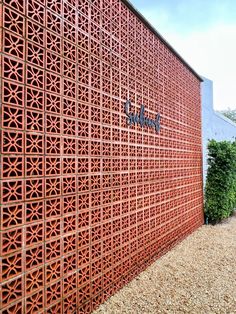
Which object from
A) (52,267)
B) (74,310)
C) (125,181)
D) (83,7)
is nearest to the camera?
(52,267)

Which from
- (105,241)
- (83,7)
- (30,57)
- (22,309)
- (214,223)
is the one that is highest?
(83,7)

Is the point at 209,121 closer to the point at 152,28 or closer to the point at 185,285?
the point at 152,28

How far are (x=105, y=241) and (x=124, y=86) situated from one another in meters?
2.13

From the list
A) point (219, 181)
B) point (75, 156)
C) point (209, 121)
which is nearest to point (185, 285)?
point (75, 156)

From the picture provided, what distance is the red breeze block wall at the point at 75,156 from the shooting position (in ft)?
6.94

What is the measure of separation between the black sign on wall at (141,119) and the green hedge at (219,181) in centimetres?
334

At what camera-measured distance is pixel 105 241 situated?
321 centimetres

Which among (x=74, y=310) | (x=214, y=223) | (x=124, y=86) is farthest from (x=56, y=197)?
(x=214, y=223)

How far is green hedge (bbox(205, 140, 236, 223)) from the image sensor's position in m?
7.22

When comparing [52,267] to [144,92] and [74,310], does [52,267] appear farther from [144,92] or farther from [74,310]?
[144,92]

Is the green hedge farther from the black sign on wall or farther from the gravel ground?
the black sign on wall

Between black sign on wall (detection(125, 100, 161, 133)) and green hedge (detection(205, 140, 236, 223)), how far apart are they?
11.0ft

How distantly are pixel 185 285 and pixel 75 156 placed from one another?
Result: 94.7 inches

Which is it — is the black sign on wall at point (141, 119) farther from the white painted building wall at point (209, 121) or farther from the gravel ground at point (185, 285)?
the white painted building wall at point (209, 121)
